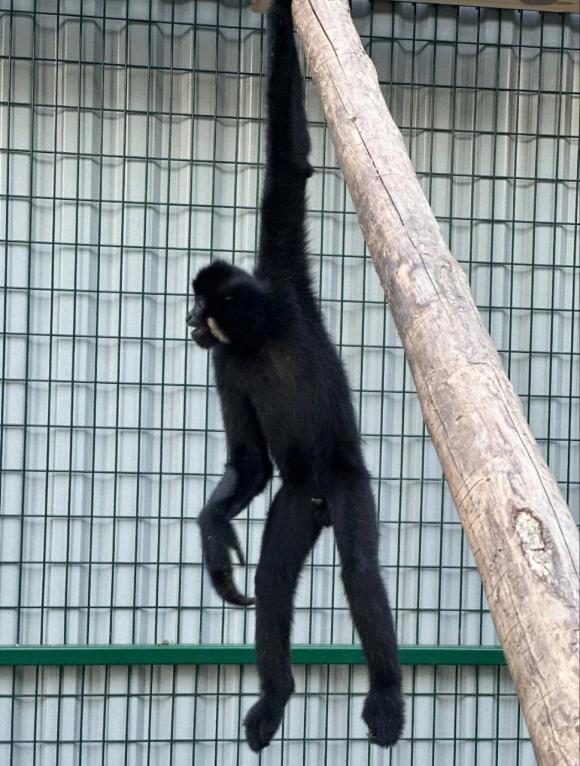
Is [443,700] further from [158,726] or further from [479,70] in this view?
[479,70]

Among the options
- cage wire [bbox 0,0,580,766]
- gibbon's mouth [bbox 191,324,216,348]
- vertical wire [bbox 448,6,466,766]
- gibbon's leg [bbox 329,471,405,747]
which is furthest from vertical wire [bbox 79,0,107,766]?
gibbon's leg [bbox 329,471,405,747]

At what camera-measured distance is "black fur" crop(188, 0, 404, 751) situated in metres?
2.49

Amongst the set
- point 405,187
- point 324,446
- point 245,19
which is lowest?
point 324,446

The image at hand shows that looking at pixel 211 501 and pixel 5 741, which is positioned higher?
pixel 211 501

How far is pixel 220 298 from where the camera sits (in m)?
2.47

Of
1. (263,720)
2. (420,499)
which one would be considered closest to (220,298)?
(263,720)

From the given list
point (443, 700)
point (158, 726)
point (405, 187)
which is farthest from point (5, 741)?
point (405, 187)

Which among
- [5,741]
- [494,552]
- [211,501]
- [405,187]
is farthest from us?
[5,741]

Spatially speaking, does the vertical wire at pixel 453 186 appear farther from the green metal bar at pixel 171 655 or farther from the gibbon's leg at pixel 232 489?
the gibbon's leg at pixel 232 489

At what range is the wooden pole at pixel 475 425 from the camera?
4.30ft

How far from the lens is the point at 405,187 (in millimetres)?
2068

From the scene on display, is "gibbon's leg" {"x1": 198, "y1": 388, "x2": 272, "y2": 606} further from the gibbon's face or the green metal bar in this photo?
the green metal bar

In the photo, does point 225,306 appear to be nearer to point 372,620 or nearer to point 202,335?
point 202,335

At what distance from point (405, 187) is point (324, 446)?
2.31 ft
